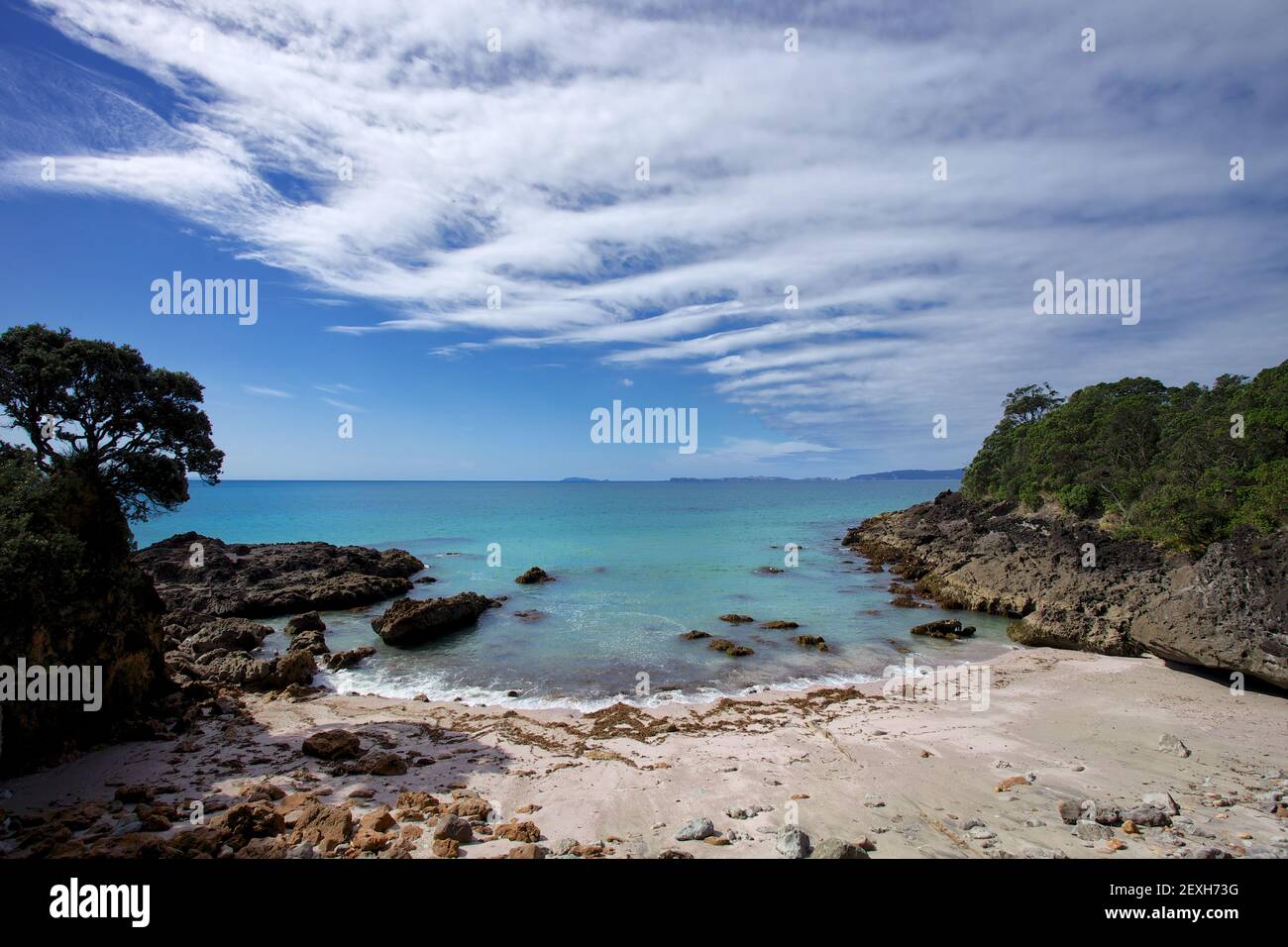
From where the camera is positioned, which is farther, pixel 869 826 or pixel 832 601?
pixel 832 601

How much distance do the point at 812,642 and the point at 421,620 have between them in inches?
645

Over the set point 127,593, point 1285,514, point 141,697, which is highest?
point 1285,514

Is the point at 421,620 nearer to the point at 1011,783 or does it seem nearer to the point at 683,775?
the point at 683,775

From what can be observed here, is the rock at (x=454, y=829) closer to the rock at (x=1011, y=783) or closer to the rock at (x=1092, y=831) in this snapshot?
the rock at (x=1092, y=831)

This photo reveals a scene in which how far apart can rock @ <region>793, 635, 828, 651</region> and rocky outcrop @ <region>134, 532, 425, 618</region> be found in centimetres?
2333

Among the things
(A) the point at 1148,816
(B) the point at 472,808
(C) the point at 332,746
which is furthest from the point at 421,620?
(A) the point at 1148,816

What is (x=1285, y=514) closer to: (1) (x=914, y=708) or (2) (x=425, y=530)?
A: (1) (x=914, y=708)

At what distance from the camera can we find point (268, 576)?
3250cm

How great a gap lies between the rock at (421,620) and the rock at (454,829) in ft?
54.2

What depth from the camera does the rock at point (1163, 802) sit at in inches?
342

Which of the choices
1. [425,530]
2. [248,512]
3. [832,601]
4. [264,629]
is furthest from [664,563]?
[248,512]

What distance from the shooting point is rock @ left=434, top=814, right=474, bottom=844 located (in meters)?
7.98
